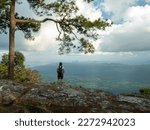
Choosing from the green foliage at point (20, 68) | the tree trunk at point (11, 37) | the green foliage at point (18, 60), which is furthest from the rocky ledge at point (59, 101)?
the green foliage at point (18, 60)

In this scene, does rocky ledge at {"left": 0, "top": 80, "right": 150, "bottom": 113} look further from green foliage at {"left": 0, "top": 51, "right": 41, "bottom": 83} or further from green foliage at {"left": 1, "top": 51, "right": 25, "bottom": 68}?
green foliage at {"left": 1, "top": 51, "right": 25, "bottom": 68}

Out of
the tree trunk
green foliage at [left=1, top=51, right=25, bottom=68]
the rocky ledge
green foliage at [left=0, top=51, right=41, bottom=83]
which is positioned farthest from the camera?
green foliage at [left=1, top=51, right=25, bottom=68]

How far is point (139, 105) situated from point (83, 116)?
714 centimetres

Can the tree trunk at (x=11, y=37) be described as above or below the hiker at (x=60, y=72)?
above

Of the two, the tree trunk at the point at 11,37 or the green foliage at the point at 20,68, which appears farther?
the green foliage at the point at 20,68

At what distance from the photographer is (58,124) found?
16359 millimetres

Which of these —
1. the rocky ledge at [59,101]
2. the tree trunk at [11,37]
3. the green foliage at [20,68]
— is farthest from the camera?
the green foliage at [20,68]

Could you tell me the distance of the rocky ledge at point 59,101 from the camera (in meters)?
20.8

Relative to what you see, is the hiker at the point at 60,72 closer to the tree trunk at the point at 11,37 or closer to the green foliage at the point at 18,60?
the tree trunk at the point at 11,37

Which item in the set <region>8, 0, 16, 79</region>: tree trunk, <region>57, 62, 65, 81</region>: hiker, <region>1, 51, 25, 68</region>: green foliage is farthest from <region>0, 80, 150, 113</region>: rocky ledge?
<region>1, 51, 25, 68</region>: green foliage

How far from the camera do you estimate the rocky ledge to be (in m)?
20.8

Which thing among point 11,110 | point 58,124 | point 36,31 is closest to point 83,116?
point 58,124

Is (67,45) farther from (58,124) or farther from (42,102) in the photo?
(58,124)

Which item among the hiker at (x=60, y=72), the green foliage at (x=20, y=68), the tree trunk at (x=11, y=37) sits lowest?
the green foliage at (x=20, y=68)
